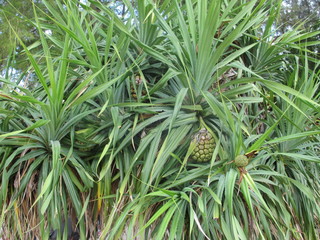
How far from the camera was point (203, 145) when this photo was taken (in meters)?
0.85

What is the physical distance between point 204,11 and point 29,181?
70 centimetres

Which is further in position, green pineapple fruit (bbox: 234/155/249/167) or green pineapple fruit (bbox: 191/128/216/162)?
green pineapple fruit (bbox: 191/128/216/162)

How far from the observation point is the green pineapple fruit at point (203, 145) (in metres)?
0.85

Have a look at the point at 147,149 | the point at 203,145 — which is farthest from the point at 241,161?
the point at 147,149

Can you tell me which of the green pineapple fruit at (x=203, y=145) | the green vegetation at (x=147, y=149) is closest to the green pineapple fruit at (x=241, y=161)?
the green vegetation at (x=147, y=149)

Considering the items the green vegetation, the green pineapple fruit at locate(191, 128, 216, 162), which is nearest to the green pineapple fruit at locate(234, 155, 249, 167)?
the green vegetation

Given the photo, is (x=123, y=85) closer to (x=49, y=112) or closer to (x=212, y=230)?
(x=49, y=112)

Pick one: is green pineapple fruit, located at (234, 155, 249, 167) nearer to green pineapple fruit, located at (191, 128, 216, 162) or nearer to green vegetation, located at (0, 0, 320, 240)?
green vegetation, located at (0, 0, 320, 240)

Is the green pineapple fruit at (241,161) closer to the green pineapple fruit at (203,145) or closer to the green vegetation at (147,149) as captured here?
the green vegetation at (147,149)

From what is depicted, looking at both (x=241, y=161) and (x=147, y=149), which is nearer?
(x=241, y=161)

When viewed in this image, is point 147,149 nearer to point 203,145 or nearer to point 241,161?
point 203,145

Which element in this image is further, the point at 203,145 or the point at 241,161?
the point at 203,145

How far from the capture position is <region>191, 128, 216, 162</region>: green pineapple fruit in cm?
85

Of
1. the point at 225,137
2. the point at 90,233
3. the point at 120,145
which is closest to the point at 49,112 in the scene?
the point at 120,145
